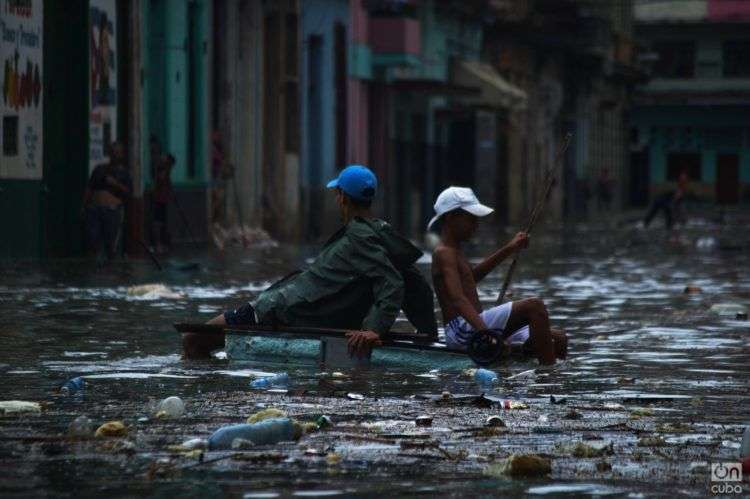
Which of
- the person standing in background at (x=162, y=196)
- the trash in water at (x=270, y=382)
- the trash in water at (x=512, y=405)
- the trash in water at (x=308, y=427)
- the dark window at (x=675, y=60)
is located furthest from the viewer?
the dark window at (x=675, y=60)

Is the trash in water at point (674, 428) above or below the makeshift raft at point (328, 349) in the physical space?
above

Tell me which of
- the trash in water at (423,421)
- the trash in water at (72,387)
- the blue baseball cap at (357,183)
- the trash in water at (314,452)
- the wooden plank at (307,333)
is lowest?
the trash in water at (72,387)

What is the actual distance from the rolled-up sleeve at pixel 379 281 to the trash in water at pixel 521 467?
13.8 feet

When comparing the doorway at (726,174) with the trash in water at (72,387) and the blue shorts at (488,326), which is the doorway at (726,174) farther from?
the trash in water at (72,387)

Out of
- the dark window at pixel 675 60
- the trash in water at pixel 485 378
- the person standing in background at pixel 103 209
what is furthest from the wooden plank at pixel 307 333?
the dark window at pixel 675 60

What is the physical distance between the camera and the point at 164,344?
1409cm

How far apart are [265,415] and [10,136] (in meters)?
17.8

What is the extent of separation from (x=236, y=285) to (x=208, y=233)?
12951 millimetres

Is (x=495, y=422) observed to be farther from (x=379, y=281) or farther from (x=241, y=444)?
(x=379, y=281)

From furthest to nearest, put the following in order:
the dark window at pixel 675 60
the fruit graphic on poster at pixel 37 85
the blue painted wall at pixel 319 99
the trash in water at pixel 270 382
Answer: the dark window at pixel 675 60 < the blue painted wall at pixel 319 99 < the fruit graphic on poster at pixel 37 85 < the trash in water at pixel 270 382

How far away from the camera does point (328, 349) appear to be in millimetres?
12094

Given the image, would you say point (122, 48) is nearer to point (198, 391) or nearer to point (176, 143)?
point (176, 143)

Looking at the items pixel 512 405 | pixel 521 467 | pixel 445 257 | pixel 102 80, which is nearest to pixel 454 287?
pixel 445 257

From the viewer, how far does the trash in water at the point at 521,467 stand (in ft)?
24.6
